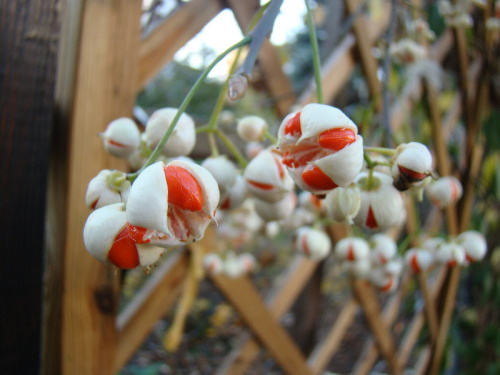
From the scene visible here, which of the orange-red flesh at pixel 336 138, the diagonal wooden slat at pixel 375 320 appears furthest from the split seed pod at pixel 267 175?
the diagonal wooden slat at pixel 375 320

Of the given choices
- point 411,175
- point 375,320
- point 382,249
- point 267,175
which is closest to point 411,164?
point 411,175

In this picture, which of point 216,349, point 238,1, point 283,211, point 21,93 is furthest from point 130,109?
point 216,349

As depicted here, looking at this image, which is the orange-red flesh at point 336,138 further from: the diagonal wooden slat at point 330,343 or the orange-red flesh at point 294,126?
the diagonal wooden slat at point 330,343

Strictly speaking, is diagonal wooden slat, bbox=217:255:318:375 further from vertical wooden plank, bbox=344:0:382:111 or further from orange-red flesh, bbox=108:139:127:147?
orange-red flesh, bbox=108:139:127:147

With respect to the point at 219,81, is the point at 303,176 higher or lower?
higher

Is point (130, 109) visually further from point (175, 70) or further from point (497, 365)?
point (175, 70)
